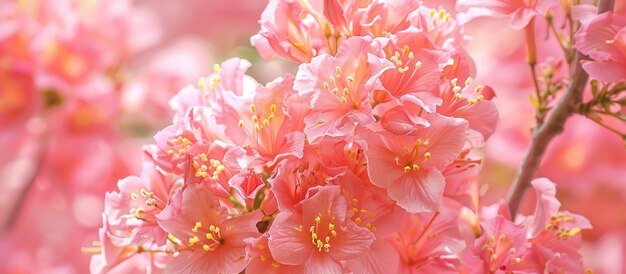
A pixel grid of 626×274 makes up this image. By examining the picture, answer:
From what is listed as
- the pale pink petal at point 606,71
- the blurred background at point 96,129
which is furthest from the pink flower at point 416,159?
the blurred background at point 96,129

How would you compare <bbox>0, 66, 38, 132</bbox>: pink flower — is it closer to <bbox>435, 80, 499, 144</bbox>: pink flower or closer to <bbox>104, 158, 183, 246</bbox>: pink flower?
<bbox>104, 158, 183, 246</bbox>: pink flower

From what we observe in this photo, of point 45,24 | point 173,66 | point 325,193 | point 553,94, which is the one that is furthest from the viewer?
point 173,66

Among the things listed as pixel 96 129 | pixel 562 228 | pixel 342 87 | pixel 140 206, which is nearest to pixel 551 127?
pixel 562 228

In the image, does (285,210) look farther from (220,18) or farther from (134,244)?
(220,18)

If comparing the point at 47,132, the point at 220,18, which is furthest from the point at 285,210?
the point at 220,18

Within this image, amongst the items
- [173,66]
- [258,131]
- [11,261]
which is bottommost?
[11,261]

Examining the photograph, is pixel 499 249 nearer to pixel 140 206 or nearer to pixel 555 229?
pixel 555 229
